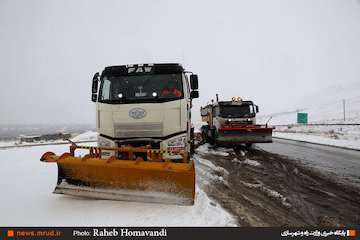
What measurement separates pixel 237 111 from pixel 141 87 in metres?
7.17

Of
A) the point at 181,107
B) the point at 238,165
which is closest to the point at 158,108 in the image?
the point at 181,107

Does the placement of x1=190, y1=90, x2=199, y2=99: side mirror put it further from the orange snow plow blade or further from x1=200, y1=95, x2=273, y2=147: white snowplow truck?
x1=200, y1=95, x2=273, y2=147: white snowplow truck

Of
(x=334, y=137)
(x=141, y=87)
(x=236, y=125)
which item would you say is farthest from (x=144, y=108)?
(x=334, y=137)

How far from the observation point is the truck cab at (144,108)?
482cm

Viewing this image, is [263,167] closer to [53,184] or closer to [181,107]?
[181,107]

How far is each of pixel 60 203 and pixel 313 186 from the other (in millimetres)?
5287

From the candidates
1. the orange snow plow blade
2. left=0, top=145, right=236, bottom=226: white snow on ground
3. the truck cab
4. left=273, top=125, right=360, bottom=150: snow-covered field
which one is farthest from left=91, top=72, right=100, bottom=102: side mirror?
left=273, top=125, right=360, bottom=150: snow-covered field

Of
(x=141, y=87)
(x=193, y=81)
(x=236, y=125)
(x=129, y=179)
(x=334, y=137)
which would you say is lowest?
(x=334, y=137)

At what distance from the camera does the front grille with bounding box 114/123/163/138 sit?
480 centimetres

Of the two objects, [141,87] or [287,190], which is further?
[141,87]

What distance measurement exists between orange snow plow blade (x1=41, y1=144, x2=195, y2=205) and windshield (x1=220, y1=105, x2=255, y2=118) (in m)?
7.72

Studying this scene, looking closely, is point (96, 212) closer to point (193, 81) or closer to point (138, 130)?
point (138, 130)

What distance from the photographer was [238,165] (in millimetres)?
7363

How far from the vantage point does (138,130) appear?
484 cm
